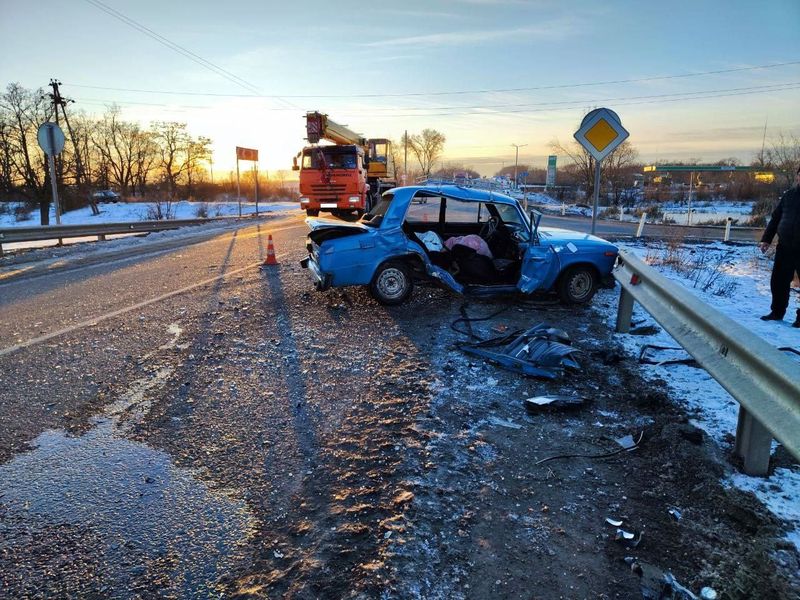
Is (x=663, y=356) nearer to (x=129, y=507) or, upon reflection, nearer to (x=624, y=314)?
(x=624, y=314)

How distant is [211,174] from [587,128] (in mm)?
76488

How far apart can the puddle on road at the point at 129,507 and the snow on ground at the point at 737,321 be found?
2.86 meters

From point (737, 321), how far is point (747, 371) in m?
2.53

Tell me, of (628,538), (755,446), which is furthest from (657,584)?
(755,446)

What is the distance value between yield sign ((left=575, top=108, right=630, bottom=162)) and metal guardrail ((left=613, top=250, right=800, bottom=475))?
500cm

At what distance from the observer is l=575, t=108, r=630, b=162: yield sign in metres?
8.45

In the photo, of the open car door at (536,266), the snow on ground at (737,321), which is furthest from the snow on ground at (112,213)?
the open car door at (536,266)

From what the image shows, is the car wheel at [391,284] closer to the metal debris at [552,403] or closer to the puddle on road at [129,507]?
the metal debris at [552,403]

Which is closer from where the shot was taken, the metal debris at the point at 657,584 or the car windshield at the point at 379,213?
the metal debris at the point at 657,584

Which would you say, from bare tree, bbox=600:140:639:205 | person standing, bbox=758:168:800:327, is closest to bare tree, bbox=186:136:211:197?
bare tree, bbox=600:140:639:205

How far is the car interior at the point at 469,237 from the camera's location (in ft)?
24.3

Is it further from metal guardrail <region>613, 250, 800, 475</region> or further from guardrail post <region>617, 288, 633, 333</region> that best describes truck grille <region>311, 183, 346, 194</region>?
metal guardrail <region>613, 250, 800, 475</region>

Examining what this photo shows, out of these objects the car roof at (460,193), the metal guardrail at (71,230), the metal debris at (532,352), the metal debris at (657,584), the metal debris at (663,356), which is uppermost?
the car roof at (460,193)

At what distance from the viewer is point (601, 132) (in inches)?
338
